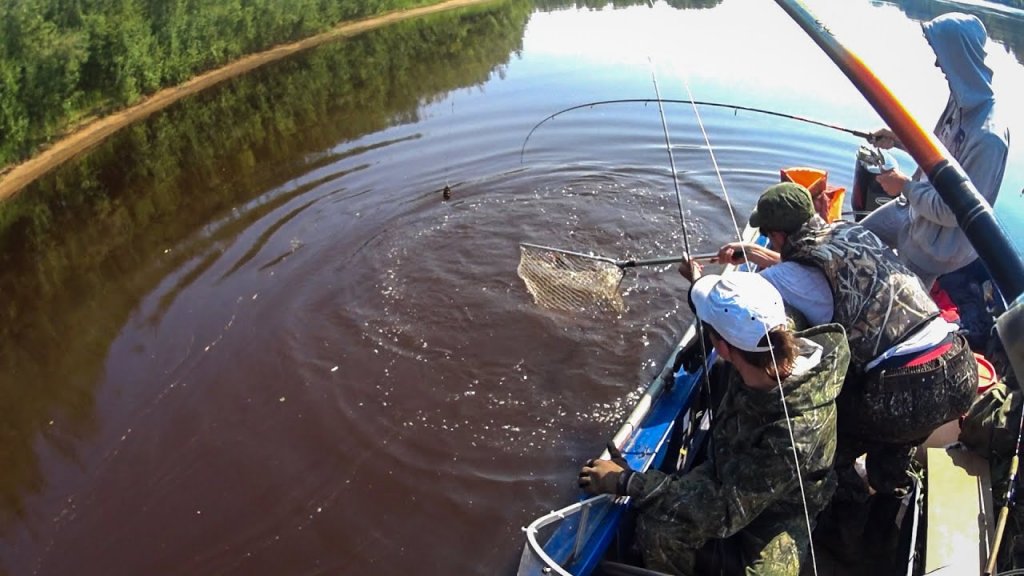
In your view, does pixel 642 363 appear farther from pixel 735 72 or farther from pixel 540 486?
pixel 735 72

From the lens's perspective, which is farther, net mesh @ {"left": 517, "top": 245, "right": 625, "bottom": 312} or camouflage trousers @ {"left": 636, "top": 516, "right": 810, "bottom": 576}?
net mesh @ {"left": 517, "top": 245, "right": 625, "bottom": 312}

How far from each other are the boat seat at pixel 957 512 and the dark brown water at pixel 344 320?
2.27m

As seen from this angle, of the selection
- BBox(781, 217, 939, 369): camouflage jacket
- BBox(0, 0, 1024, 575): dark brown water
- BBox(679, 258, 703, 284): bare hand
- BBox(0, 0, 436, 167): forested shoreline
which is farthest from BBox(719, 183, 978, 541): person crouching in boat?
BBox(0, 0, 436, 167): forested shoreline

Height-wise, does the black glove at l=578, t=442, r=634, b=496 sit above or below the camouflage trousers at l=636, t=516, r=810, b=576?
above

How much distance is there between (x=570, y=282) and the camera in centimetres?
658

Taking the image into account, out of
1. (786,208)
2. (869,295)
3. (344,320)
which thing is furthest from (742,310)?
(344,320)

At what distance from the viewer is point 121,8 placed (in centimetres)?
1449

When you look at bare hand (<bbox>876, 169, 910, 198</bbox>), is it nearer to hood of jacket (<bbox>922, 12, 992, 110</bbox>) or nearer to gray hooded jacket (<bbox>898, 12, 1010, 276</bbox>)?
gray hooded jacket (<bbox>898, 12, 1010, 276</bbox>)

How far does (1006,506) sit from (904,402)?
521 millimetres

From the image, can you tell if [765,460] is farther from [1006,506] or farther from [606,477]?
[1006,506]

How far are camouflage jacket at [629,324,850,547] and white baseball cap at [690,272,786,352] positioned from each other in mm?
235

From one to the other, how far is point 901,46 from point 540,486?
50.8ft

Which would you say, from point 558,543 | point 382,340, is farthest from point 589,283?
point 558,543

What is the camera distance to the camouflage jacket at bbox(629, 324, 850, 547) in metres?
2.57
